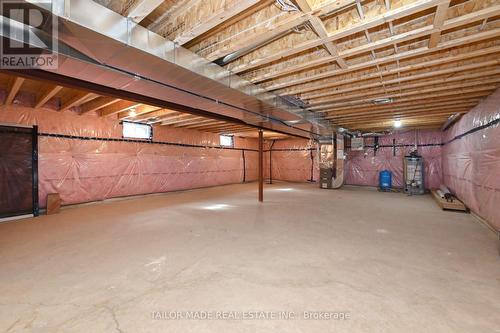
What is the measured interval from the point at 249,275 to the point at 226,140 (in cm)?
765

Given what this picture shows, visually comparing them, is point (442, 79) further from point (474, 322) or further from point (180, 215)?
point (180, 215)

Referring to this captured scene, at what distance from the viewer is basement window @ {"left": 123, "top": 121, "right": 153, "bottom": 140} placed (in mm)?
6086

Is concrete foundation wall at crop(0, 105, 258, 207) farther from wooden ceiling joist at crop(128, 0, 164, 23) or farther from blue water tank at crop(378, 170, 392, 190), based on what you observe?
blue water tank at crop(378, 170, 392, 190)

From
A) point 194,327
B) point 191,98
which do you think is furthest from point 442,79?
point 194,327

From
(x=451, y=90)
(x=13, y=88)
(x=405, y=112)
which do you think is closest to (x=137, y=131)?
(x=13, y=88)

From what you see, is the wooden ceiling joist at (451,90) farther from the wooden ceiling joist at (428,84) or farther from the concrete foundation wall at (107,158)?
the concrete foundation wall at (107,158)

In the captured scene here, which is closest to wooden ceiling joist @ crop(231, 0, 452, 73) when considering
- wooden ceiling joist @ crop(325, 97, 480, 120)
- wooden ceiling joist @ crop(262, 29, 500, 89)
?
wooden ceiling joist @ crop(262, 29, 500, 89)

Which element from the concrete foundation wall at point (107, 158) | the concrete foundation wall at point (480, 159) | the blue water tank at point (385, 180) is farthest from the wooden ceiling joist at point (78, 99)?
the blue water tank at point (385, 180)

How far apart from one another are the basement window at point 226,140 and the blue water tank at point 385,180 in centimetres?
574

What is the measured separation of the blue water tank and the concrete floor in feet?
13.3

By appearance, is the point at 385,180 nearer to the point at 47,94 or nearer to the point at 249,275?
the point at 249,275

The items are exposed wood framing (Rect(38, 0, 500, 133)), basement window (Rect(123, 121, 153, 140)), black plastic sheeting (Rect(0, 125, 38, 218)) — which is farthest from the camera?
basement window (Rect(123, 121, 153, 140))

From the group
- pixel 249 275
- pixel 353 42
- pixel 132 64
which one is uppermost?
pixel 353 42

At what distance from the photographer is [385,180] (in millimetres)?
7734
